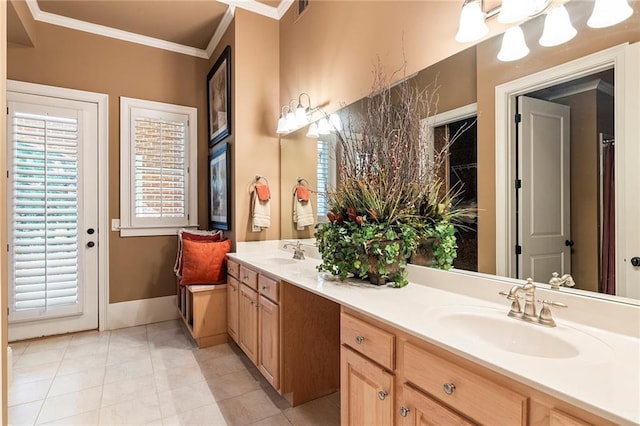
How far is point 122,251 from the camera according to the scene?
3436 millimetres

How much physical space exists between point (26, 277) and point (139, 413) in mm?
1953

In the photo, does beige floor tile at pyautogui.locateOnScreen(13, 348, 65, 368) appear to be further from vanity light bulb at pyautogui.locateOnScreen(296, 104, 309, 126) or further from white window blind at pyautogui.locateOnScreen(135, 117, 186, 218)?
vanity light bulb at pyautogui.locateOnScreen(296, 104, 309, 126)

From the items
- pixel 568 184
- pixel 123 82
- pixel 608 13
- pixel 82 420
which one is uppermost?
pixel 123 82

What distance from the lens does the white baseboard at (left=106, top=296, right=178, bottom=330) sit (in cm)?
339

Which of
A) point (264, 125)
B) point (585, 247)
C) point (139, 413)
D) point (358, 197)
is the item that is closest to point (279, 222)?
point (264, 125)

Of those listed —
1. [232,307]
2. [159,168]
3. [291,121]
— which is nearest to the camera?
[232,307]

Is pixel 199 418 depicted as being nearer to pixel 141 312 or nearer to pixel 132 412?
pixel 132 412

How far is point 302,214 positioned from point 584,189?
81.7 inches

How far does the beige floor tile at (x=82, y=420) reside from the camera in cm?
188

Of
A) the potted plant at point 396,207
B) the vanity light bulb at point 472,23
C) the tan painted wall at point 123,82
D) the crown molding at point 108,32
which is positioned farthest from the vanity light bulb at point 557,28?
the crown molding at point 108,32

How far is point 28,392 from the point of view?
220 cm

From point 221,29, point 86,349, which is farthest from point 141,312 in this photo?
point 221,29

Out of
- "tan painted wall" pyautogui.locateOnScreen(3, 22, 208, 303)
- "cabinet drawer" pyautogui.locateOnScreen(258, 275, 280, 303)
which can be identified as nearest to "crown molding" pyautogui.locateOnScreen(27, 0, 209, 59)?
"tan painted wall" pyautogui.locateOnScreen(3, 22, 208, 303)

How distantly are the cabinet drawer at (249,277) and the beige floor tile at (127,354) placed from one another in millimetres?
1067
